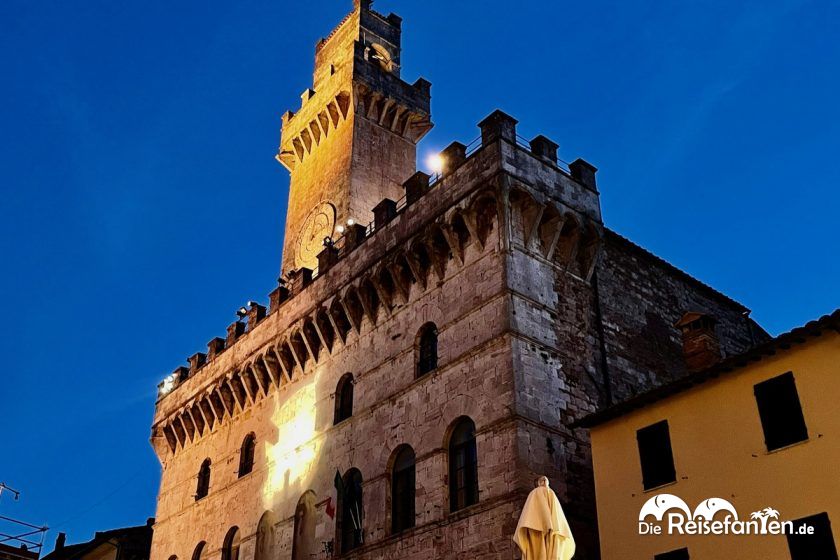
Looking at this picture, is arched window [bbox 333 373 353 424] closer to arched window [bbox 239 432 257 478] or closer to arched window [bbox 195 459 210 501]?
arched window [bbox 239 432 257 478]

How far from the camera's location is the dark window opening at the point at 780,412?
1427 cm

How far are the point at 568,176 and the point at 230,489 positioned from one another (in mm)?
14621

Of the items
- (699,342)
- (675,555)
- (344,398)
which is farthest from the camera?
(344,398)

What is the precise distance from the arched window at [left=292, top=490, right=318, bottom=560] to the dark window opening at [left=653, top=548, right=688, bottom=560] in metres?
10.5

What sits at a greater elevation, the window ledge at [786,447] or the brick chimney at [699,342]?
the brick chimney at [699,342]

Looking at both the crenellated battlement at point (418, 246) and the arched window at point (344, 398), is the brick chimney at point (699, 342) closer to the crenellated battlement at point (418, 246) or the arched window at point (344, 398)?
the crenellated battlement at point (418, 246)

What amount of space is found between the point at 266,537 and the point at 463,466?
869 centimetres

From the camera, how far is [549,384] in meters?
19.4

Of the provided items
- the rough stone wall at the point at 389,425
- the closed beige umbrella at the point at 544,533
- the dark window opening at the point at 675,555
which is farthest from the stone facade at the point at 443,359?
the closed beige umbrella at the point at 544,533

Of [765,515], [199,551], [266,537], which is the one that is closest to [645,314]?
[765,515]

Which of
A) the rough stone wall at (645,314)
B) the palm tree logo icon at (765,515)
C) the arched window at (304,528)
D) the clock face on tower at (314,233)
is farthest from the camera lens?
the clock face on tower at (314,233)

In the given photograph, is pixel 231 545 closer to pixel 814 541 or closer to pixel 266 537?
pixel 266 537

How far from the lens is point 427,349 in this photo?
2183cm

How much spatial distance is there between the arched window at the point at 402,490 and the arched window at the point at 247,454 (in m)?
7.73
